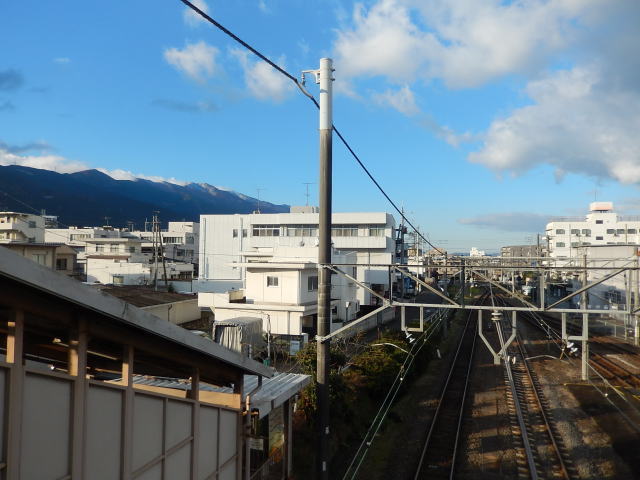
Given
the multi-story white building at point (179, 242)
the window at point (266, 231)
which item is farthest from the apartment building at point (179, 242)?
the window at point (266, 231)

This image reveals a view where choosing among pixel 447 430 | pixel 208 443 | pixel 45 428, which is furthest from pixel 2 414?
pixel 447 430

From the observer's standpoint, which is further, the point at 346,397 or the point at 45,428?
the point at 346,397

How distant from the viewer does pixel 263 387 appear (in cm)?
701

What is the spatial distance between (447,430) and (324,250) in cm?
853

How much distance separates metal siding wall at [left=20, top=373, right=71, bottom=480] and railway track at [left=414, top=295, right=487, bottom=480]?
8623mm

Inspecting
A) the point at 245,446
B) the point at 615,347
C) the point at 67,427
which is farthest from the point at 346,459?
the point at 615,347

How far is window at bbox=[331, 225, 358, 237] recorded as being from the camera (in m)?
46.4

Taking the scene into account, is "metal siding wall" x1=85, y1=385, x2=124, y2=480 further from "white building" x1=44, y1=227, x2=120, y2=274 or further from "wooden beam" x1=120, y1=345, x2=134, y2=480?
"white building" x1=44, y1=227, x2=120, y2=274

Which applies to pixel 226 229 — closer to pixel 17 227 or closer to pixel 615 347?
pixel 17 227

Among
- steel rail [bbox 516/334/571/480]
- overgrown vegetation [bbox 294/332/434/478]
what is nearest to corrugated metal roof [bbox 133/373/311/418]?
overgrown vegetation [bbox 294/332/434/478]

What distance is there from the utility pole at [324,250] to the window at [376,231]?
39052 millimetres

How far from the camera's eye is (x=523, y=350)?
24.1 meters

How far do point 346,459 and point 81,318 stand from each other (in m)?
9.18

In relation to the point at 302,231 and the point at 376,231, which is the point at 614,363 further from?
the point at 302,231
